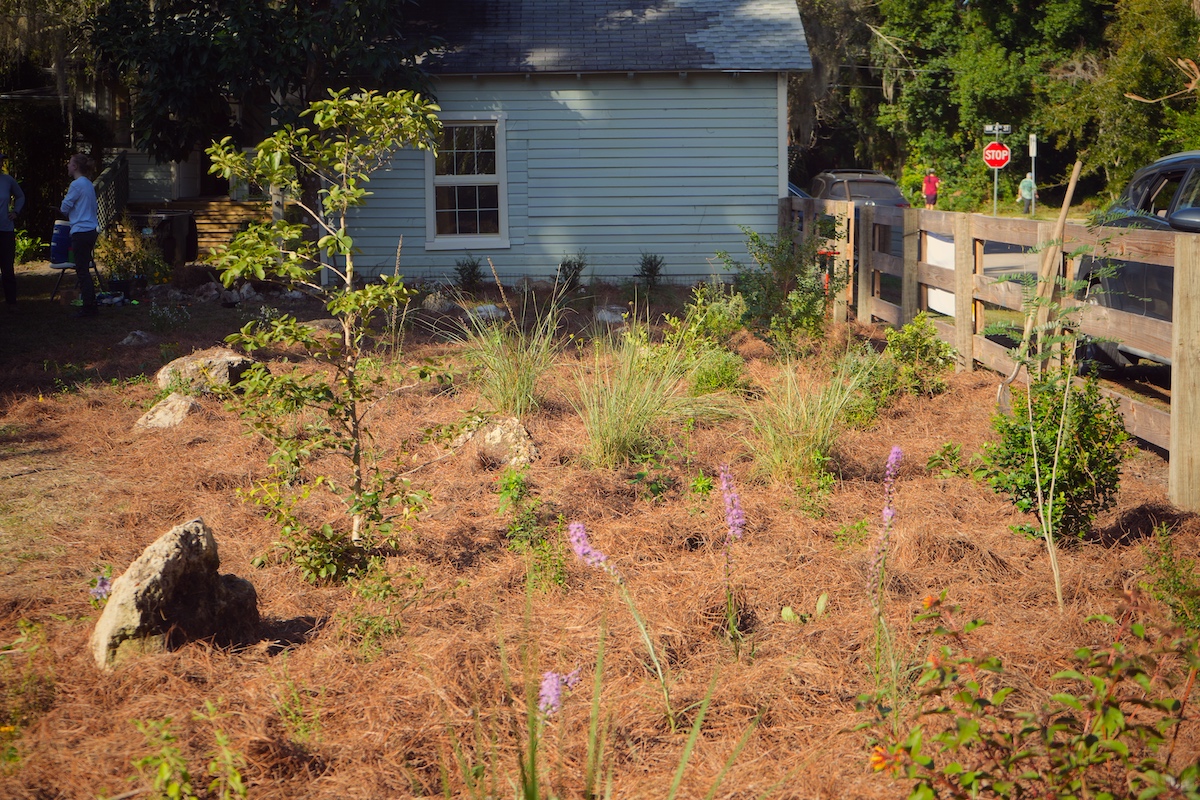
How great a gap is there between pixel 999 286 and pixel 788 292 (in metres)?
2.15

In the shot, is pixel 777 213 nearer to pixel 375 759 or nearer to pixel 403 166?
pixel 403 166

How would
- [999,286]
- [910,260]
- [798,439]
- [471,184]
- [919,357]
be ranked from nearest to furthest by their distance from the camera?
[798,439] → [999,286] → [919,357] → [910,260] → [471,184]

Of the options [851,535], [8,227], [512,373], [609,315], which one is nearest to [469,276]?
[609,315]

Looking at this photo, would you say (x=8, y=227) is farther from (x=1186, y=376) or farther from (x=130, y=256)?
(x=1186, y=376)

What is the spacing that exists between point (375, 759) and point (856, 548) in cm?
229

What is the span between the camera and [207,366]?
6773 mm

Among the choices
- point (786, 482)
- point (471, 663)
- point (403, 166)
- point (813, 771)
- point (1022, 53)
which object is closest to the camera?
point (813, 771)

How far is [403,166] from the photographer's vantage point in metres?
13.8

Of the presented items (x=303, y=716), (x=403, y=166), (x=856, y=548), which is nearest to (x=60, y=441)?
(x=303, y=716)

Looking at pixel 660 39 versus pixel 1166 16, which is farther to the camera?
pixel 1166 16

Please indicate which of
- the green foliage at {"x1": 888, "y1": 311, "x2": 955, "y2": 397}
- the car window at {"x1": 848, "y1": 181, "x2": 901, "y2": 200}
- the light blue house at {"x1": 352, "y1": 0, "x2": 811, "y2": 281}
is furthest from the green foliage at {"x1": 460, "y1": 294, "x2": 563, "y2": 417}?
the car window at {"x1": 848, "y1": 181, "x2": 901, "y2": 200}

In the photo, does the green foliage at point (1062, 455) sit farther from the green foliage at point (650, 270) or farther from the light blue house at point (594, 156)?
the light blue house at point (594, 156)

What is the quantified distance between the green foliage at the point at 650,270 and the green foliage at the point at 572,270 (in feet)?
2.60

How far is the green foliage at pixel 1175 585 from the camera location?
10.5 ft
